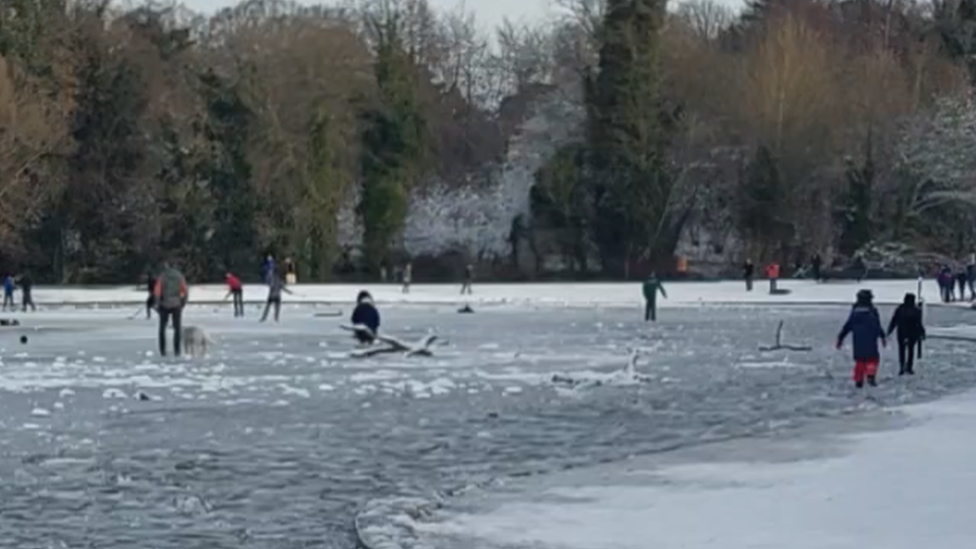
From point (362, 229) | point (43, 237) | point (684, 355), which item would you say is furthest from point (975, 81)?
point (684, 355)

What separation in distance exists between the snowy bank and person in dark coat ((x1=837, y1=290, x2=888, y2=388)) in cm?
2945

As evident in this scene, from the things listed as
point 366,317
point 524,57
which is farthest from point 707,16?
point 366,317

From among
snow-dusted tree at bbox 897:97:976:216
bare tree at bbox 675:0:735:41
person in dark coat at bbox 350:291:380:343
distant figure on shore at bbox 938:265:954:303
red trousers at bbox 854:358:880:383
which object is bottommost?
red trousers at bbox 854:358:880:383

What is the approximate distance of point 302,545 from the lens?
35.8ft

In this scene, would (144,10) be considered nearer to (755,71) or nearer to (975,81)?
(755,71)

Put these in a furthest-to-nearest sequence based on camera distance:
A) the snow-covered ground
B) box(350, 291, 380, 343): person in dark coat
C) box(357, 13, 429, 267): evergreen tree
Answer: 1. box(357, 13, 429, 267): evergreen tree
2. box(350, 291, 380, 343): person in dark coat
3. the snow-covered ground

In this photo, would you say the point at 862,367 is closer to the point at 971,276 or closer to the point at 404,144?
the point at 971,276

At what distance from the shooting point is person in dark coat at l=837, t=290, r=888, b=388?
22359 millimetres

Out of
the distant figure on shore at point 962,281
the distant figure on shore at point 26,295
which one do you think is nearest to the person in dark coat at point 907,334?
the distant figure on shore at point 962,281

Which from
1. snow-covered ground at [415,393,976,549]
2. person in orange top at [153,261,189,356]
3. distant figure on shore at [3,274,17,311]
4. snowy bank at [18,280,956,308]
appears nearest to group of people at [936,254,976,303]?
snowy bank at [18,280,956,308]

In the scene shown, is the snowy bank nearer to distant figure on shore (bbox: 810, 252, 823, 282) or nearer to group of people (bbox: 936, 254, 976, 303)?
distant figure on shore (bbox: 810, 252, 823, 282)

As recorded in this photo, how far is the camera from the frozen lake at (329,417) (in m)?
12.2

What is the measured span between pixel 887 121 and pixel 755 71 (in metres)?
6.15

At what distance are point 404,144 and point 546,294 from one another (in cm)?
1690
